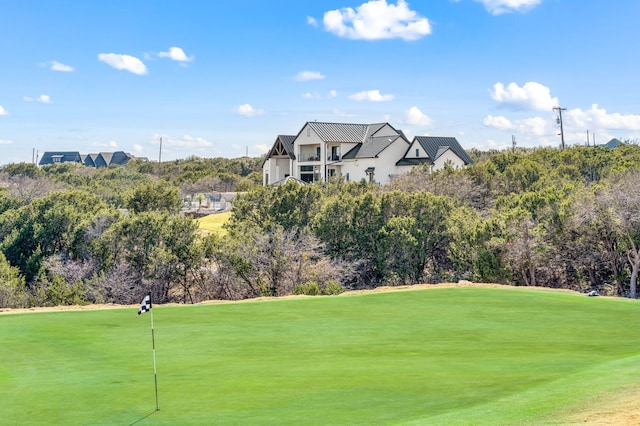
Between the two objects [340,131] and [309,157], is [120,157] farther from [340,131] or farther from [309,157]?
[340,131]

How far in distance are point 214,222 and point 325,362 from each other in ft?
191

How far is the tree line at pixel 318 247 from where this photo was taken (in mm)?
34969

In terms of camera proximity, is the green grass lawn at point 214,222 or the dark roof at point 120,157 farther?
the dark roof at point 120,157

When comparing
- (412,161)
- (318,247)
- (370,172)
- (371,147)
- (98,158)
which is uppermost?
(98,158)

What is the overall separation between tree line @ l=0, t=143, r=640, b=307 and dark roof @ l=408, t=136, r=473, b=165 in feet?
97.8

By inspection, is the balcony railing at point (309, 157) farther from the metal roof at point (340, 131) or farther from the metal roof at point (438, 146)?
the metal roof at point (438, 146)

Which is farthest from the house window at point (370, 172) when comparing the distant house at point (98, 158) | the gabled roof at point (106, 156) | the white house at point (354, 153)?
the gabled roof at point (106, 156)

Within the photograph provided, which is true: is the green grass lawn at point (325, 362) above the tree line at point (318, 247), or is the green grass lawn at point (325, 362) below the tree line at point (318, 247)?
below

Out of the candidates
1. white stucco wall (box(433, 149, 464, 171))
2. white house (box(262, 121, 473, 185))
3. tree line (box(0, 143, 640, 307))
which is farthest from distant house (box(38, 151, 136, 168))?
tree line (box(0, 143, 640, 307))

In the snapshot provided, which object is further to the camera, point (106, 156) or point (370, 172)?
point (106, 156)

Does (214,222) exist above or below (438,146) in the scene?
below

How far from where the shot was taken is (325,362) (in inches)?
615

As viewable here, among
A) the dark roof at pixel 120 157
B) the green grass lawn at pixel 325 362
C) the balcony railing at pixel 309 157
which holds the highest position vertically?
the dark roof at pixel 120 157

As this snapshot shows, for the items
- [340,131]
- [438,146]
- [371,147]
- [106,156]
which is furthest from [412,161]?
[106,156]
